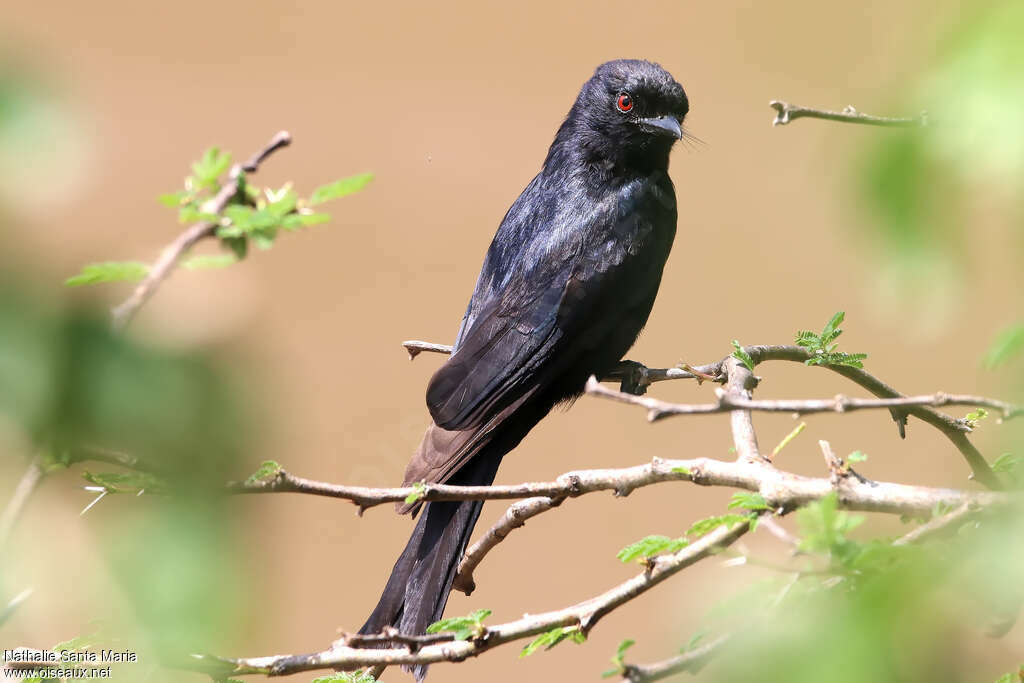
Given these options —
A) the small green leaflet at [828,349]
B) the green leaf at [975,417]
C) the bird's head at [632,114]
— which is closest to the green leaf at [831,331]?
the small green leaflet at [828,349]

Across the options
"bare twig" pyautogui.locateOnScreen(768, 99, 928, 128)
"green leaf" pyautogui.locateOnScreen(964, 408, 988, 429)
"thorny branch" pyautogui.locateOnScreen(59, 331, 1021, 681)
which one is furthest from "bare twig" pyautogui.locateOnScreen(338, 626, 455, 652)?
"green leaf" pyautogui.locateOnScreen(964, 408, 988, 429)

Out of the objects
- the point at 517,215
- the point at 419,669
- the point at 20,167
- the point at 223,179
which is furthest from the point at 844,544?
the point at 517,215

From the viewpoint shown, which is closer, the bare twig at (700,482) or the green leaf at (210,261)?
the green leaf at (210,261)

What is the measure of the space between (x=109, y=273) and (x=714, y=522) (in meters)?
0.92

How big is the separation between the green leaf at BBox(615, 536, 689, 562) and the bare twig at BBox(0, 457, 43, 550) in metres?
1.03

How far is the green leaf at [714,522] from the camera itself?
135cm

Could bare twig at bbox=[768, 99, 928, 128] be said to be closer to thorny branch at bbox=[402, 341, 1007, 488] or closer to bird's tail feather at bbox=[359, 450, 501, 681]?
thorny branch at bbox=[402, 341, 1007, 488]

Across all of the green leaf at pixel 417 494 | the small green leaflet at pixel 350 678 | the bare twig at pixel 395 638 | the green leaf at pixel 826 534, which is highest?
the green leaf at pixel 826 534

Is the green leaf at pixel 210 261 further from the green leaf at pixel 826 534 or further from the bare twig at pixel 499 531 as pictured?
the bare twig at pixel 499 531

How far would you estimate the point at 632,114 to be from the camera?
3.41 m

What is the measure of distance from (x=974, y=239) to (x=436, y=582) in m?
1.90

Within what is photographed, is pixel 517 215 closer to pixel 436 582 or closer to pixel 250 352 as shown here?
pixel 436 582

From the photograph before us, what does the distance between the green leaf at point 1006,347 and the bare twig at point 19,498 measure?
772 millimetres

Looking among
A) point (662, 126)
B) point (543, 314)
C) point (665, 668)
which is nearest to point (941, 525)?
point (665, 668)
